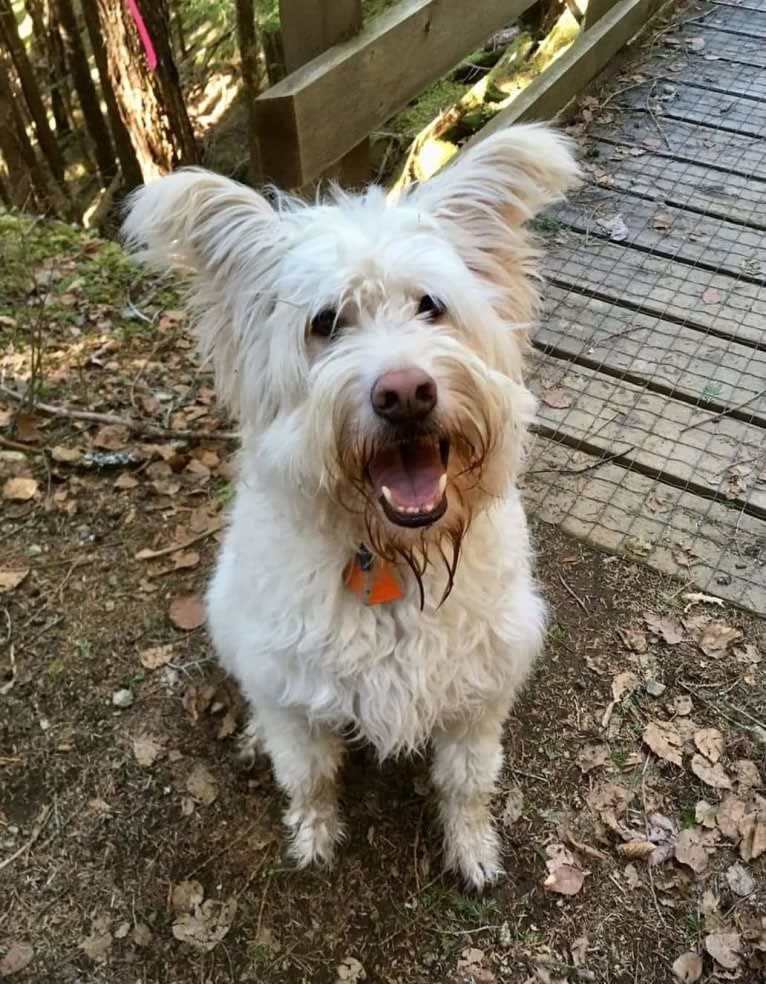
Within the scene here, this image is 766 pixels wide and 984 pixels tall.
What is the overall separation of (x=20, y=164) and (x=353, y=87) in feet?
19.6

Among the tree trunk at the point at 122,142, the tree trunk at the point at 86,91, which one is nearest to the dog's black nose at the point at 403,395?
the tree trunk at the point at 122,142

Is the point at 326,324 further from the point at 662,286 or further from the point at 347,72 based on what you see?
the point at 662,286

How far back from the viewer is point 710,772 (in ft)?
9.73

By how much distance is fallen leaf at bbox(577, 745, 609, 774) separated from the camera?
3.01 meters

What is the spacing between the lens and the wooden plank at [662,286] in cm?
428

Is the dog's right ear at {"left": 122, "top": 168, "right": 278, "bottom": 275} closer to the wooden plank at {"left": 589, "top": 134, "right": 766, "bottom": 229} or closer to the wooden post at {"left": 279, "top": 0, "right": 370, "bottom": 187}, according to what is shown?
the wooden post at {"left": 279, "top": 0, "right": 370, "bottom": 187}

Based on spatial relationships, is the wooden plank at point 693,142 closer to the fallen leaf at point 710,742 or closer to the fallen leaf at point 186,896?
the fallen leaf at point 710,742

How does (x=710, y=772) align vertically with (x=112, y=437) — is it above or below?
below

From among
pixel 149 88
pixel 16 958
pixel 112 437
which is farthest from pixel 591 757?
pixel 149 88

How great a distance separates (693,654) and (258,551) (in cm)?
182

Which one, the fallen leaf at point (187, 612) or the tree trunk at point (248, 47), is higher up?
the tree trunk at point (248, 47)

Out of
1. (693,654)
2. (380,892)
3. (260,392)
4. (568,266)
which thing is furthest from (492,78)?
(380,892)

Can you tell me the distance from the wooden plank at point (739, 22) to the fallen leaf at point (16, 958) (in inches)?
275

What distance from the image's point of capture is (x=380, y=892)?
276 cm
